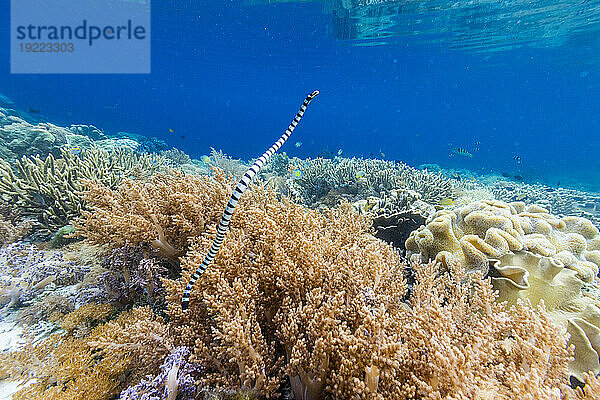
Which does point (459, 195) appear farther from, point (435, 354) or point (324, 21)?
point (324, 21)

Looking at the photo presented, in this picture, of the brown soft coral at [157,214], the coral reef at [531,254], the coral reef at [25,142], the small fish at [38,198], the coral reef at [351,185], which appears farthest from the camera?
the coral reef at [25,142]

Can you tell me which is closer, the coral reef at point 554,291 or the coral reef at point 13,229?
the coral reef at point 554,291

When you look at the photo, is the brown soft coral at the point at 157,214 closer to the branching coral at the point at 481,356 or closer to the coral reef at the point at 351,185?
the branching coral at the point at 481,356

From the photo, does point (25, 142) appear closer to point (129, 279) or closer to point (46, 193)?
point (46, 193)

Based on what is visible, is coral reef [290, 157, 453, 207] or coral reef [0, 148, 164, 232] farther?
coral reef [290, 157, 453, 207]

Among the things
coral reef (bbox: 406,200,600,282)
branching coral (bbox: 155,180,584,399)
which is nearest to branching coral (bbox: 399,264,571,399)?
branching coral (bbox: 155,180,584,399)

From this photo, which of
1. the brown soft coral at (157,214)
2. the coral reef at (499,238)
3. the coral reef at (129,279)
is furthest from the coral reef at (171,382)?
the coral reef at (499,238)

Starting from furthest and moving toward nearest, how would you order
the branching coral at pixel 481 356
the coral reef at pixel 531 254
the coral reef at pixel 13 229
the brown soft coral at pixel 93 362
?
the coral reef at pixel 13 229
the coral reef at pixel 531 254
the brown soft coral at pixel 93 362
the branching coral at pixel 481 356

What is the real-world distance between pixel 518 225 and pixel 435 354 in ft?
8.64

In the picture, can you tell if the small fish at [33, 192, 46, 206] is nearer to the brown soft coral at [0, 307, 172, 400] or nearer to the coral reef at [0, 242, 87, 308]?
the coral reef at [0, 242, 87, 308]

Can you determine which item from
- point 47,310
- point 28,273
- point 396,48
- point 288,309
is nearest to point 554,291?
point 288,309

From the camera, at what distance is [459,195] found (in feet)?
27.1

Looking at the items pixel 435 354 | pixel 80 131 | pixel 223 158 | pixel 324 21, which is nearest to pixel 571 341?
pixel 435 354

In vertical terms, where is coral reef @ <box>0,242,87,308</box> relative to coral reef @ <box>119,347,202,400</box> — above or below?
above
